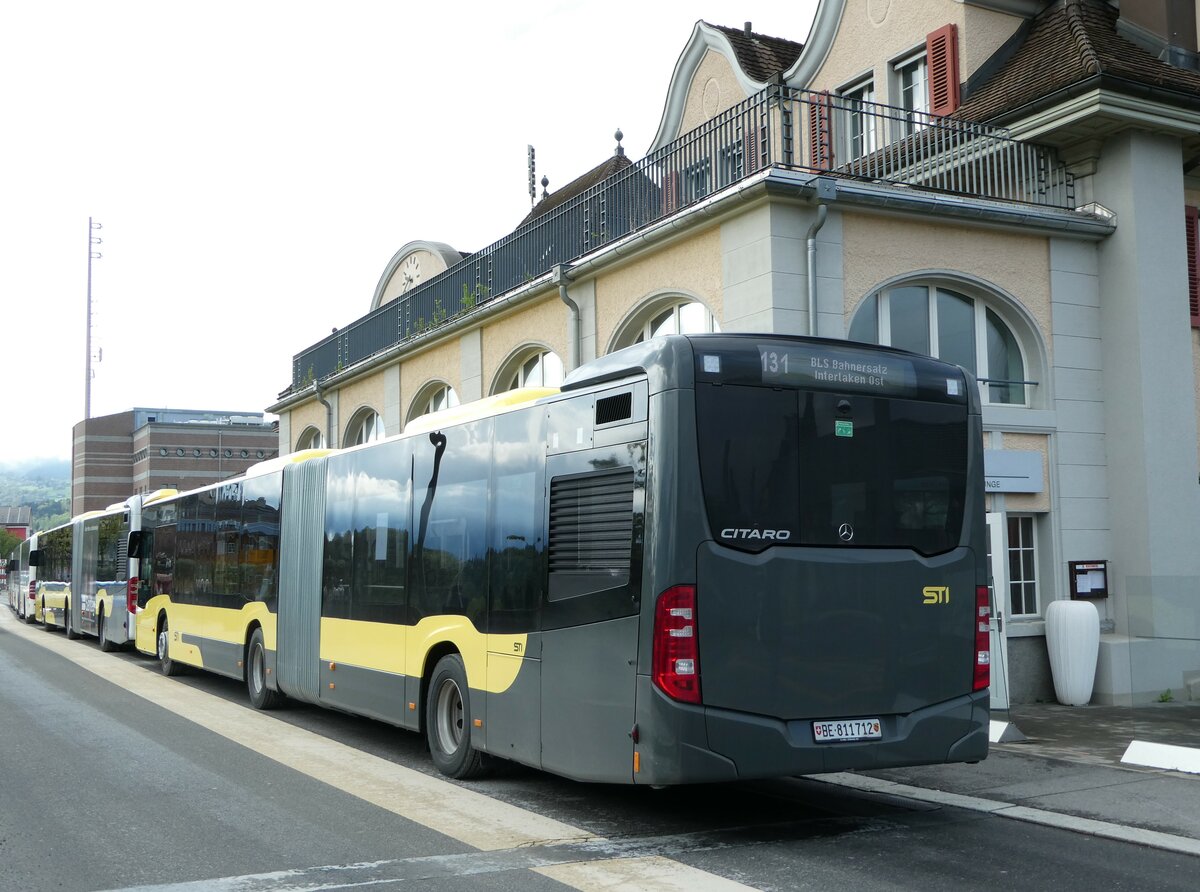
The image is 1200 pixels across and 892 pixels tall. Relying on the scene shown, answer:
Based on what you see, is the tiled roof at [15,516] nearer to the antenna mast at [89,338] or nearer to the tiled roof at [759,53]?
the antenna mast at [89,338]

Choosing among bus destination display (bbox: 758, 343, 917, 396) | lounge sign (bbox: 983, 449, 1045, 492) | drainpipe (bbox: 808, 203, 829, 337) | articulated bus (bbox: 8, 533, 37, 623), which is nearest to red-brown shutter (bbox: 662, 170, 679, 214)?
drainpipe (bbox: 808, 203, 829, 337)

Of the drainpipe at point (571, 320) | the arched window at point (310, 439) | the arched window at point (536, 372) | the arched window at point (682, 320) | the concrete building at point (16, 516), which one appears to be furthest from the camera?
the concrete building at point (16, 516)

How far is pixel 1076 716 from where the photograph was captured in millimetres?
13242

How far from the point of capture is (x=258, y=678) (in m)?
14.4

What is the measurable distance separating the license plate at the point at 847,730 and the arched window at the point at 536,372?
1162cm

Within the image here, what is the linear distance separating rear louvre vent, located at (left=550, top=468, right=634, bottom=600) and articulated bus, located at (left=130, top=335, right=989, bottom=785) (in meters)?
0.02

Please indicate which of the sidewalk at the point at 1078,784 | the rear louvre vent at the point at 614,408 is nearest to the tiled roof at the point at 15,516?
the sidewalk at the point at 1078,784

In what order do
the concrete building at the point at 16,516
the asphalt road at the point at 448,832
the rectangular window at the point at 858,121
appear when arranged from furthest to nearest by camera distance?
the concrete building at the point at 16,516, the rectangular window at the point at 858,121, the asphalt road at the point at 448,832

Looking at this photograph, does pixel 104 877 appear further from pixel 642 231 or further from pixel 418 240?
pixel 418 240

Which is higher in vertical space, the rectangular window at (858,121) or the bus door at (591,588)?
the rectangular window at (858,121)

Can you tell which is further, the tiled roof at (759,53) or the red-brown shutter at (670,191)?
the tiled roof at (759,53)

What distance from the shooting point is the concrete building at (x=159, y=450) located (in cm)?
12219

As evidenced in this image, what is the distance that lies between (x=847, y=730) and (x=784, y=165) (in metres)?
7.54

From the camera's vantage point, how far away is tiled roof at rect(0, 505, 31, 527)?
15625cm
